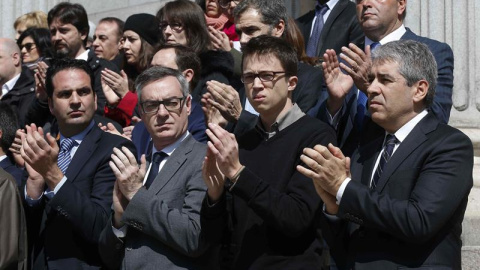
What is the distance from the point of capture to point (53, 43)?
8.55 m

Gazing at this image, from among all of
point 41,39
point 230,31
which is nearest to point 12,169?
point 230,31

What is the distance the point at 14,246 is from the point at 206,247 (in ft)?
3.62

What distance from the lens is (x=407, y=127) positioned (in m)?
5.01

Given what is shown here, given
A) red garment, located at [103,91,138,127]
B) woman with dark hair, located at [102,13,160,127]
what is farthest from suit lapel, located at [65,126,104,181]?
woman with dark hair, located at [102,13,160,127]

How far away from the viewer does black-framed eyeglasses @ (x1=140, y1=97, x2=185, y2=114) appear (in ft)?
19.0

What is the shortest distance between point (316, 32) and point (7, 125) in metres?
2.20

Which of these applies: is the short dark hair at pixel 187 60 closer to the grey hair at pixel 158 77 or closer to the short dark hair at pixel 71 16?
the grey hair at pixel 158 77

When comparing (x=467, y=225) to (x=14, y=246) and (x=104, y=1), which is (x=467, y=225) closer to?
(x=14, y=246)

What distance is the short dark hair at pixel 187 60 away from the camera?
6.69 meters

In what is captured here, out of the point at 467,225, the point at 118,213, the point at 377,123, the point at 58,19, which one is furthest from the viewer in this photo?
the point at 58,19

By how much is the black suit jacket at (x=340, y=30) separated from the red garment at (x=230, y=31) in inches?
43.0

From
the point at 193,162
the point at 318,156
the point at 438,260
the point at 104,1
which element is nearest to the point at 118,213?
the point at 193,162

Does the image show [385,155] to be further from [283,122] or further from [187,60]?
[187,60]

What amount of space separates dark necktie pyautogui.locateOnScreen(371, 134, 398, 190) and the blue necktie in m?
2.08
